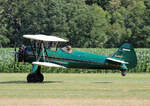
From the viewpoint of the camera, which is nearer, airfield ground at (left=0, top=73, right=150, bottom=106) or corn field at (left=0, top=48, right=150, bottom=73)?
airfield ground at (left=0, top=73, right=150, bottom=106)

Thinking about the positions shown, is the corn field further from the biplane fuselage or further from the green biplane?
the biplane fuselage

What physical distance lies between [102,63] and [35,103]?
9165 mm

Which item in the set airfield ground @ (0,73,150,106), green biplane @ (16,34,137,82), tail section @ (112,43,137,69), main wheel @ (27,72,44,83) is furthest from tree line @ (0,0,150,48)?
airfield ground @ (0,73,150,106)

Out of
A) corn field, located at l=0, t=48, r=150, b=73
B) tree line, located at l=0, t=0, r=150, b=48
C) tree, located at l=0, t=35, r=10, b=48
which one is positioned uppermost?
tree line, located at l=0, t=0, r=150, b=48

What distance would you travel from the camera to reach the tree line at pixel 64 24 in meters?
65.9

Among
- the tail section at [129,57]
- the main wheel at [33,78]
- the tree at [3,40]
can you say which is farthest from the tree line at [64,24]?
the tail section at [129,57]

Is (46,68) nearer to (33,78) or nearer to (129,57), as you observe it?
(33,78)

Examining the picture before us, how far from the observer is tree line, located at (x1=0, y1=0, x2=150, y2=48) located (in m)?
65.9

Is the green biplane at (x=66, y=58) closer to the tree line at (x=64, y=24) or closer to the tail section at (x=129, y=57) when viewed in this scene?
the tail section at (x=129, y=57)

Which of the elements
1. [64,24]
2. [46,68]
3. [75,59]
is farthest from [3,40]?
[75,59]

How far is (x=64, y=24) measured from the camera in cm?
6681

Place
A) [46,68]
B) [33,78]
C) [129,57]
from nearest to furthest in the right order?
1. [33,78]
2. [129,57]
3. [46,68]

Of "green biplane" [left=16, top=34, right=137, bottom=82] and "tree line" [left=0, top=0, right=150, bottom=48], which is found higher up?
"tree line" [left=0, top=0, right=150, bottom=48]

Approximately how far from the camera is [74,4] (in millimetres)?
73750
